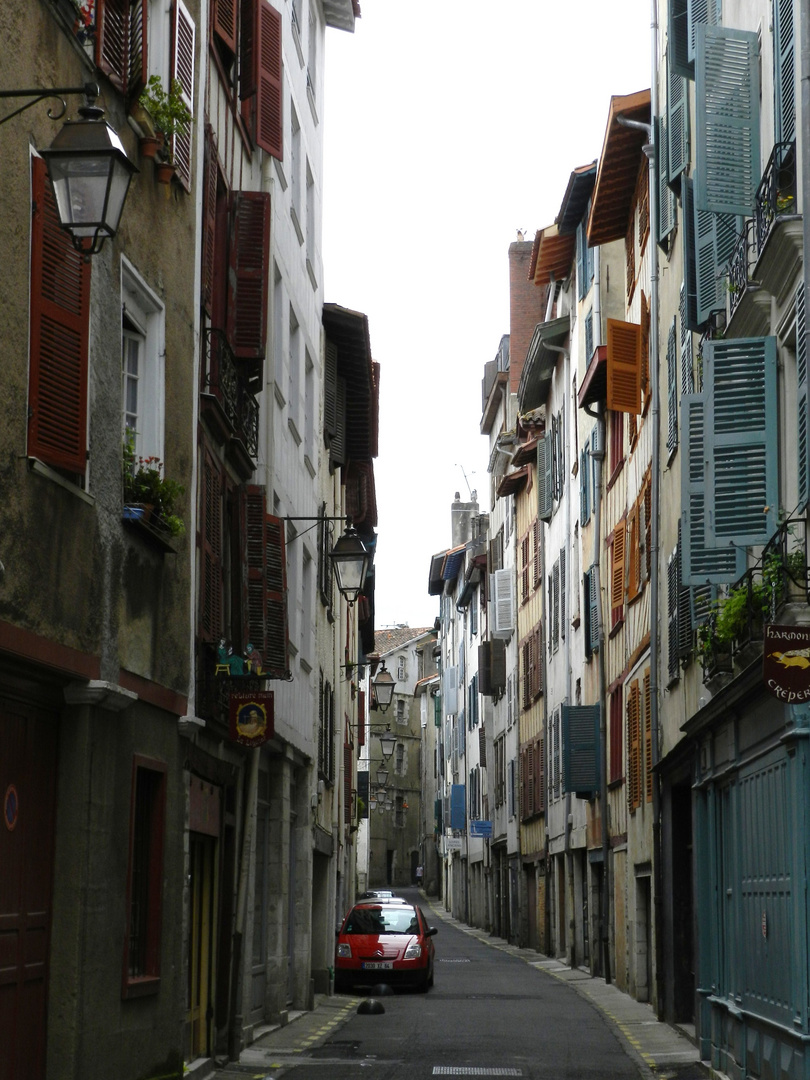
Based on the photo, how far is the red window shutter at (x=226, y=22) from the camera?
50.0ft

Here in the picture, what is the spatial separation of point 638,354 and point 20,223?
629 inches

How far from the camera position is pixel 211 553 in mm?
14461

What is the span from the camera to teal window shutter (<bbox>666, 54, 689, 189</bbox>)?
17.8 meters

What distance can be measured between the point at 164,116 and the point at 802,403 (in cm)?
499

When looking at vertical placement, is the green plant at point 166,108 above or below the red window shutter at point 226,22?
below

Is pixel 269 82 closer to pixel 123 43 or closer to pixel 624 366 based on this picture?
pixel 123 43

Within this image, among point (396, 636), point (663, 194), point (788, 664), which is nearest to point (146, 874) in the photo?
point (788, 664)

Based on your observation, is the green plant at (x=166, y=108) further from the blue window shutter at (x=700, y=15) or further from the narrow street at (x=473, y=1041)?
the narrow street at (x=473, y=1041)

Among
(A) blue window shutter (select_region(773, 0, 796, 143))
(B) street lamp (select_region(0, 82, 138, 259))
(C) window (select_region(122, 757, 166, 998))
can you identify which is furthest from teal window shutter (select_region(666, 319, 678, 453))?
(B) street lamp (select_region(0, 82, 138, 259))

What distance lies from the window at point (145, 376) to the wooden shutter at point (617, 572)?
46.3ft

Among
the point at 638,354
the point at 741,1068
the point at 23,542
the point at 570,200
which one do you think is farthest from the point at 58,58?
the point at 570,200

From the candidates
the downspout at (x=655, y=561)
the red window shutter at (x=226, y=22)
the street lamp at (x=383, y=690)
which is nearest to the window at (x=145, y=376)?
the red window shutter at (x=226, y=22)

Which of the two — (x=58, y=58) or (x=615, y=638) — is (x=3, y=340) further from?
(x=615, y=638)

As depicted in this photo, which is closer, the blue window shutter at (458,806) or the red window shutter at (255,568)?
the red window shutter at (255,568)
